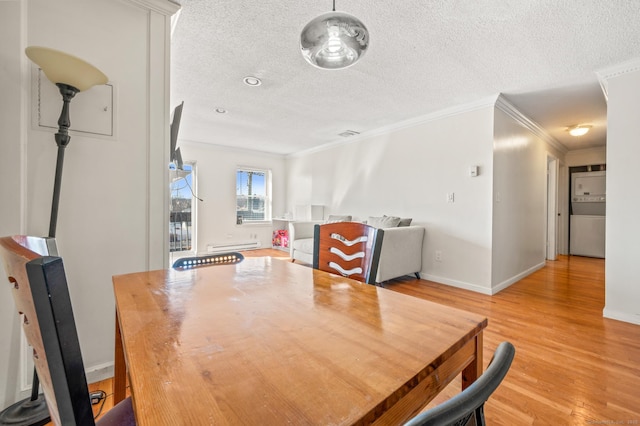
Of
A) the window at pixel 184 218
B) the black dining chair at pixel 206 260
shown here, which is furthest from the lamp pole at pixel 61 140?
the window at pixel 184 218

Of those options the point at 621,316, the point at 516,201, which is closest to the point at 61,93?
the point at 621,316

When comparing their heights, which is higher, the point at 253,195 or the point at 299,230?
the point at 253,195

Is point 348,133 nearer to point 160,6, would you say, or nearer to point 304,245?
point 304,245

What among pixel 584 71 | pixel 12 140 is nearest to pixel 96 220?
pixel 12 140

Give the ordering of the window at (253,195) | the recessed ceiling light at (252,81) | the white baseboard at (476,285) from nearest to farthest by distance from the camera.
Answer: the recessed ceiling light at (252,81) → the white baseboard at (476,285) → the window at (253,195)

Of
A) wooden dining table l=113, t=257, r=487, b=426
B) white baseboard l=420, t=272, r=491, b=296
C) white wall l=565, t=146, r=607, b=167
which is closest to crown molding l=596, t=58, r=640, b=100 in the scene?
white baseboard l=420, t=272, r=491, b=296

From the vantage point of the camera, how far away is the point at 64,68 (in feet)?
4.24

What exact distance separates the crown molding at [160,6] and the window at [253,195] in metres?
4.34

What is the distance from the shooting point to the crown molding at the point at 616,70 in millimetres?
2340

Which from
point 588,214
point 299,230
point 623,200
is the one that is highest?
point 623,200

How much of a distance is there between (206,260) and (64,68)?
3.62ft

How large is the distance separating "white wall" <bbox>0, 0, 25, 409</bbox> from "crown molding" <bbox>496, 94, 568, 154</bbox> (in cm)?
385

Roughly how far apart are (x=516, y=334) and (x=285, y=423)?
8.14ft

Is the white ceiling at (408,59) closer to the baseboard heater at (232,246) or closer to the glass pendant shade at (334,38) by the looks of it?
the glass pendant shade at (334,38)
